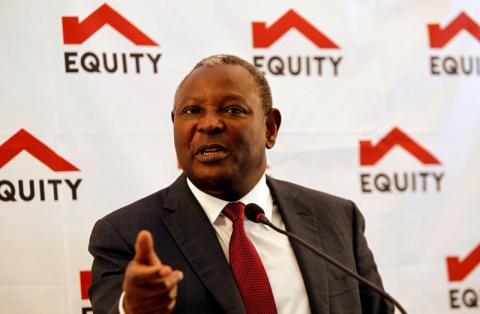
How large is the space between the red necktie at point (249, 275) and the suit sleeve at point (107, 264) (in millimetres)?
269

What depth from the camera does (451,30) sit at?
107 inches

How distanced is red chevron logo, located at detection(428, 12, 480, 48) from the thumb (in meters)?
1.80

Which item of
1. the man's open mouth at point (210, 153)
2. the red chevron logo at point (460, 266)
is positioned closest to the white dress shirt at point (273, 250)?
the man's open mouth at point (210, 153)

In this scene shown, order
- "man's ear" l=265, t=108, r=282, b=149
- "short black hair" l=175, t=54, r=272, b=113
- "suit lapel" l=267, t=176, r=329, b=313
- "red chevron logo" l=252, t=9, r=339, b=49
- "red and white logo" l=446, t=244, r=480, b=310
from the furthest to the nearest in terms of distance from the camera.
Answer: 1. "red and white logo" l=446, t=244, r=480, b=310
2. "red chevron logo" l=252, t=9, r=339, b=49
3. "man's ear" l=265, t=108, r=282, b=149
4. "short black hair" l=175, t=54, r=272, b=113
5. "suit lapel" l=267, t=176, r=329, b=313

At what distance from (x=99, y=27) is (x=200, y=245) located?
100 centimetres

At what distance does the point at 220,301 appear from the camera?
5.48 ft

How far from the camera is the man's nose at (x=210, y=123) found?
5.94 feet

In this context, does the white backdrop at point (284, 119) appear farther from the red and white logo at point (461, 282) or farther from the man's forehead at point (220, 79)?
the man's forehead at point (220, 79)

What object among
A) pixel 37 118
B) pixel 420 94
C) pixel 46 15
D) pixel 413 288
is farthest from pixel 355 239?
pixel 46 15

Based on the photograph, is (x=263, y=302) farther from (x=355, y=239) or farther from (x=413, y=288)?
(x=413, y=288)

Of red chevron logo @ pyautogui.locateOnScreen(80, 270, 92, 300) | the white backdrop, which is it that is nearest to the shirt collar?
the white backdrop

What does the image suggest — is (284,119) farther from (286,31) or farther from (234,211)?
(234,211)

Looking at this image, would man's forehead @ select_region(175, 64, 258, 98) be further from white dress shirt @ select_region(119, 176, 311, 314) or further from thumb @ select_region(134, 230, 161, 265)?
thumb @ select_region(134, 230, 161, 265)

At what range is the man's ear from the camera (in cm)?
207
